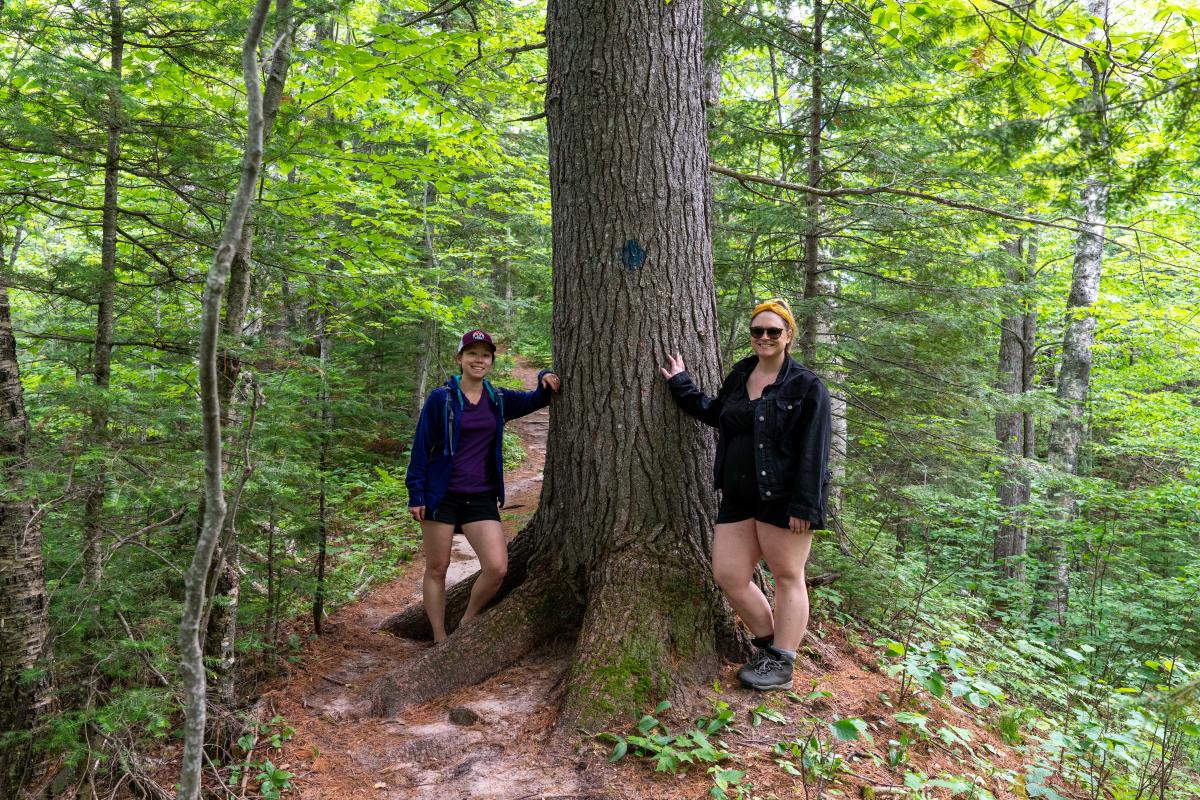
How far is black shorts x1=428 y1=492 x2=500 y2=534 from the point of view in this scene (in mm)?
4566

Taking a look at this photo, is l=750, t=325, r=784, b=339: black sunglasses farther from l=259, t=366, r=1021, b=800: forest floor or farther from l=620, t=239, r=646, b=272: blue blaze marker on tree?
l=259, t=366, r=1021, b=800: forest floor

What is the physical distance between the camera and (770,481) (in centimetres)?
367

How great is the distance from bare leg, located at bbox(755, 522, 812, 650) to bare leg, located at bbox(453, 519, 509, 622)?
5.61 ft

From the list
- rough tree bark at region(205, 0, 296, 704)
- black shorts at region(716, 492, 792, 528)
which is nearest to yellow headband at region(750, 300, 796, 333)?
black shorts at region(716, 492, 792, 528)

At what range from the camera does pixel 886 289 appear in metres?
8.23

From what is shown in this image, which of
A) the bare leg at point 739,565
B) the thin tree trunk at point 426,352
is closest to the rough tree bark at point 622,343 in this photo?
the bare leg at point 739,565

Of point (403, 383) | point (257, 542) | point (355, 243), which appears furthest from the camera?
point (403, 383)

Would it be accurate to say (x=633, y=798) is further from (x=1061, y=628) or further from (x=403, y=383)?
(x=403, y=383)

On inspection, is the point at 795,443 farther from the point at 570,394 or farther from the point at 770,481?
the point at 570,394

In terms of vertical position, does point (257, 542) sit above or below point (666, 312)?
below

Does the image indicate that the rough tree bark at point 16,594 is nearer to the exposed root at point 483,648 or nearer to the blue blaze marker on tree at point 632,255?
the exposed root at point 483,648

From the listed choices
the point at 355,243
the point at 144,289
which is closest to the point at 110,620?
the point at 144,289

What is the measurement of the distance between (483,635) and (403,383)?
941 cm

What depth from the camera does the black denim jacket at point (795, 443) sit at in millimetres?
3592
